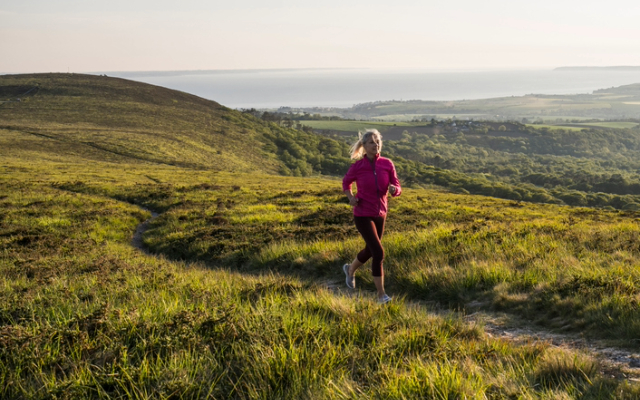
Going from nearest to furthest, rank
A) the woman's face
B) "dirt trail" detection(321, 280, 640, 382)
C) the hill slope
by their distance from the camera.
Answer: "dirt trail" detection(321, 280, 640, 382) → the woman's face → the hill slope

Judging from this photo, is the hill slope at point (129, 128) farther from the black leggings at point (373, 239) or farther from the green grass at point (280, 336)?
the black leggings at point (373, 239)

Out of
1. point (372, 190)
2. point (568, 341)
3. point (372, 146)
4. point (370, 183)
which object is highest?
point (372, 146)

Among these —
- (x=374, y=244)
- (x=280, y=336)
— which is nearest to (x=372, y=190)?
(x=374, y=244)

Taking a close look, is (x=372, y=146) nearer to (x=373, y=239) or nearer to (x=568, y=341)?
(x=373, y=239)

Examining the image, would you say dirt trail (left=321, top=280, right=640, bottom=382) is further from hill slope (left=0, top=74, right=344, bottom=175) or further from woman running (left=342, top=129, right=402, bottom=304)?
hill slope (left=0, top=74, right=344, bottom=175)

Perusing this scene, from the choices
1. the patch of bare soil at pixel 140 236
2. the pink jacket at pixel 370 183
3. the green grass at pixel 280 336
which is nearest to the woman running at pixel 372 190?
the pink jacket at pixel 370 183

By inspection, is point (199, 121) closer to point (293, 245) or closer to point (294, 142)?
point (294, 142)

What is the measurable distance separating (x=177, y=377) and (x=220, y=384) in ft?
1.13

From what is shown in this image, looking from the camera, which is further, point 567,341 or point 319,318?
point 567,341

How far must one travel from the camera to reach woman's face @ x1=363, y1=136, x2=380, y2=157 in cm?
660

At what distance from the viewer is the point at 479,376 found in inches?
136

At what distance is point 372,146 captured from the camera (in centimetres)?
659

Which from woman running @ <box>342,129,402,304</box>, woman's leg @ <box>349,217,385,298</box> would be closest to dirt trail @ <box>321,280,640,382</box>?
woman's leg @ <box>349,217,385,298</box>

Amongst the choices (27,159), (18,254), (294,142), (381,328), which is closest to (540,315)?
(381,328)
